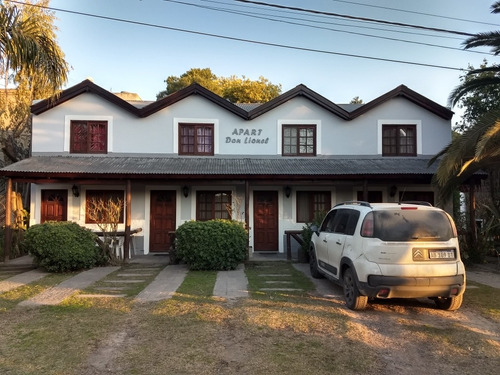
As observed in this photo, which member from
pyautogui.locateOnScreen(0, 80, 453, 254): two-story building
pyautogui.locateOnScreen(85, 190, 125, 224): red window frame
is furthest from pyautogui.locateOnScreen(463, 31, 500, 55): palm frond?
pyautogui.locateOnScreen(85, 190, 125, 224): red window frame

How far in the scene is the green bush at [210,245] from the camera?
9.75 meters

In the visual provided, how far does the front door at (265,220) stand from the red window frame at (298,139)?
74.5 inches

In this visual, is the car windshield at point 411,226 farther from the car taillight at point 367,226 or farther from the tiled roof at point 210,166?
the tiled roof at point 210,166

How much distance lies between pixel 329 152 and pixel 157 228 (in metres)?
7.27

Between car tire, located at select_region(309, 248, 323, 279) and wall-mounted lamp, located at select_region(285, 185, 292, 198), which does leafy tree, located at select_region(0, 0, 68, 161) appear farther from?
wall-mounted lamp, located at select_region(285, 185, 292, 198)

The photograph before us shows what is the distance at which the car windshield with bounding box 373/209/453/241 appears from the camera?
5652 mm

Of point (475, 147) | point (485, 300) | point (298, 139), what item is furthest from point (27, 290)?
point (475, 147)

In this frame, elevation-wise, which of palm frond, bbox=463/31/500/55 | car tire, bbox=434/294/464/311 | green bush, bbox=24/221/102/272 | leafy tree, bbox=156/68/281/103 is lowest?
car tire, bbox=434/294/464/311

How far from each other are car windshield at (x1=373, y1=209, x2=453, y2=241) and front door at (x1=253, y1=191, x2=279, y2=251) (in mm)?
8029

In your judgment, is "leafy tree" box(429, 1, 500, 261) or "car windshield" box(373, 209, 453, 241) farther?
"leafy tree" box(429, 1, 500, 261)

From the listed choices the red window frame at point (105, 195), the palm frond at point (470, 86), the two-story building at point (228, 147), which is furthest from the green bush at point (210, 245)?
the palm frond at point (470, 86)

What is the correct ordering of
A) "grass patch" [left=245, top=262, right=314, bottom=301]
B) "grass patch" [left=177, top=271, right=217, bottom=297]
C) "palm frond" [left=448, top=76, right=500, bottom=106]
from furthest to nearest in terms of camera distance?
"palm frond" [left=448, top=76, right=500, bottom=106] < "grass patch" [left=177, top=271, right=217, bottom=297] < "grass patch" [left=245, top=262, right=314, bottom=301]

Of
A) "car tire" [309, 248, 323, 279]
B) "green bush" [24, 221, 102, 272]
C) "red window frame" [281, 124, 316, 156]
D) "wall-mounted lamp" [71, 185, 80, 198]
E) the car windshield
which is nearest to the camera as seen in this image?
the car windshield

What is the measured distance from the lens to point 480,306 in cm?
636
